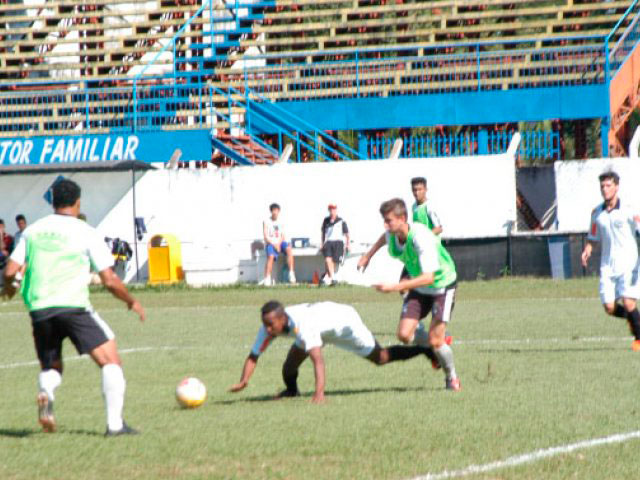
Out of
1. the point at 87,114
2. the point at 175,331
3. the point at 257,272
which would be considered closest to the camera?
the point at 175,331

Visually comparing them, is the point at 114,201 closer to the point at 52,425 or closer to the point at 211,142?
the point at 211,142

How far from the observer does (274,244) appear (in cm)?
2650

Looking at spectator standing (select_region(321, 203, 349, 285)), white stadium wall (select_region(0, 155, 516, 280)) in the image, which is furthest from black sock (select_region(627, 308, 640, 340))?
white stadium wall (select_region(0, 155, 516, 280))

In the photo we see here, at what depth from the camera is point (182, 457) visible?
7441 mm

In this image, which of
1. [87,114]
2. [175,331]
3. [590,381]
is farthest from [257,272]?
A: [590,381]

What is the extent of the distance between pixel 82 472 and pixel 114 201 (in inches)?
859

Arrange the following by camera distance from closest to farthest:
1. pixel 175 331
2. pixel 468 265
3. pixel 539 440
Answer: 1. pixel 539 440
2. pixel 175 331
3. pixel 468 265

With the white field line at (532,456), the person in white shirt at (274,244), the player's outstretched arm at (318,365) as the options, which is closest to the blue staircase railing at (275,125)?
the person in white shirt at (274,244)

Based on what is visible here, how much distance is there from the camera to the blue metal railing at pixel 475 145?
28453mm

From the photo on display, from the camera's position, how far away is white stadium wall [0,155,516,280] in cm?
2686

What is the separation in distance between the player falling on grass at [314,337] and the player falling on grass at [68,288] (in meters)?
1.38

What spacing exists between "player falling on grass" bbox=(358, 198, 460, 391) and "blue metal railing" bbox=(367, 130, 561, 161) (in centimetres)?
1818

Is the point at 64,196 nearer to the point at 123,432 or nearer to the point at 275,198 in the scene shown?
the point at 123,432

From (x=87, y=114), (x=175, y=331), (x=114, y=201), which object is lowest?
(x=175, y=331)
